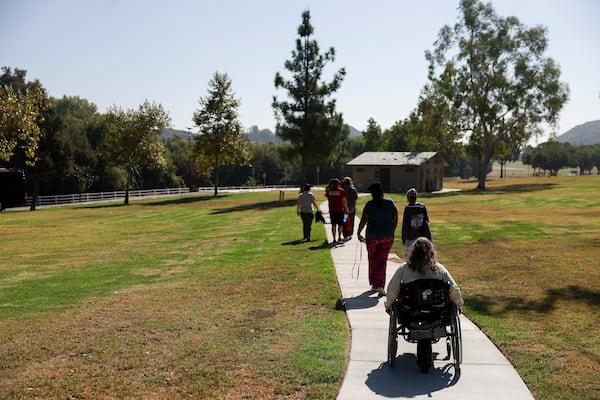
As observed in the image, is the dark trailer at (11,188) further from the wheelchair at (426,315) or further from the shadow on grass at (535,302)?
the wheelchair at (426,315)

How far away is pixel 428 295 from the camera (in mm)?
5723

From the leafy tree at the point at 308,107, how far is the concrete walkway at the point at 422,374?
4405 centimetres

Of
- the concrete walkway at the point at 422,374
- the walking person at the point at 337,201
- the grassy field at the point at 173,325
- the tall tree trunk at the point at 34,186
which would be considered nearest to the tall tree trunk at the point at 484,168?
the tall tree trunk at the point at 34,186

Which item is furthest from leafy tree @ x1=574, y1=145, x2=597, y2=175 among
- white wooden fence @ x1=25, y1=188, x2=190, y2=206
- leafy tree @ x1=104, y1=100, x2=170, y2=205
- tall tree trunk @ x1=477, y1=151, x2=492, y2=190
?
leafy tree @ x1=104, y1=100, x2=170, y2=205

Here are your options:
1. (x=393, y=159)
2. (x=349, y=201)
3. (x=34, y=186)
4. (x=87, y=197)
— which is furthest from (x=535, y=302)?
(x=87, y=197)

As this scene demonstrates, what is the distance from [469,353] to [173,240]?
15483mm

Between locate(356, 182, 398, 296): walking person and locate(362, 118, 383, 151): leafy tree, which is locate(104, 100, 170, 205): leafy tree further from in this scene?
locate(362, 118, 383, 151): leafy tree

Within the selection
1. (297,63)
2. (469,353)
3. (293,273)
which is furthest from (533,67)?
(469,353)

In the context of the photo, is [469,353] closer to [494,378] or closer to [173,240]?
[494,378]

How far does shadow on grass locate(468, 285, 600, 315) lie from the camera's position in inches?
349

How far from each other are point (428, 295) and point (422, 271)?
285 mm

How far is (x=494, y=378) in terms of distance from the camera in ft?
18.9

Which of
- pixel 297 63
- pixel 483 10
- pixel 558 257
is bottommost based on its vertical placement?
pixel 558 257

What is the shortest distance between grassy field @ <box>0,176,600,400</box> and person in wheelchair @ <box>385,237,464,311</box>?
120 centimetres
